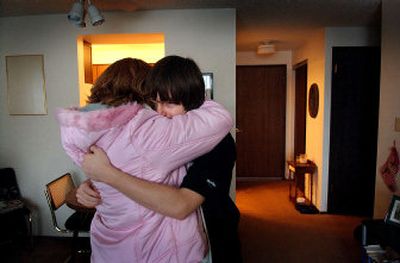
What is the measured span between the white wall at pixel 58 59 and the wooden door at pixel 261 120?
2.50m

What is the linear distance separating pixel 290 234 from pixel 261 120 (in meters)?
2.53

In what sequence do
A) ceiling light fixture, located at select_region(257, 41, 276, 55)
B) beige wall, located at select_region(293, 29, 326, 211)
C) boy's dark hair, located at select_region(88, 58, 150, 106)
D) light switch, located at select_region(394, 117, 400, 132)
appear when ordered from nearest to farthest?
boy's dark hair, located at select_region(88, 58, 150, 106) < light switch, located at select_region(394, 117, 400, 132) < beige wall, located at select_region(293, 29, 326, 211) < ceiling light fixture, located at select_region(257, 41, 276, 55)

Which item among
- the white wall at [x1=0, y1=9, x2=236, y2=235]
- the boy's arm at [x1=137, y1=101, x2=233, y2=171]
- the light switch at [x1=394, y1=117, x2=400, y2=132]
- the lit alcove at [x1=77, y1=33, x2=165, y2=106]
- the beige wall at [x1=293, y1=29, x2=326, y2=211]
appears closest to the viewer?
the boy's arm at [x1=137, y1=101, x2=233, y2=171]

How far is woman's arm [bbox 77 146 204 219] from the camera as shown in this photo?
2.45ft

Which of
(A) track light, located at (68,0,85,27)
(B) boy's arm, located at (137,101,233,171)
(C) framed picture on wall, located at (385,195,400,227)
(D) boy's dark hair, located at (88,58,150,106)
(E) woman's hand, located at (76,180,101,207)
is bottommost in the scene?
(C) framed picture on wall, located at (385,195,400,227)

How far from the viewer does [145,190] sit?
0.74 metres

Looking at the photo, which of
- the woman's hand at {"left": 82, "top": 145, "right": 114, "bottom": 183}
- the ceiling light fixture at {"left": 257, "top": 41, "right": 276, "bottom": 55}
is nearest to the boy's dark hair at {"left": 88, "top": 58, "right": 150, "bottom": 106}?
the woman's hand at {"left": 82, "top": 145, "right": 114, "bottom": 183}

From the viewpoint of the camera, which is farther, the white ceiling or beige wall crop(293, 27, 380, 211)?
beige wall crop(293, 27, 380, 211)

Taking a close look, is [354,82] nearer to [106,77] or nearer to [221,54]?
[221,54]

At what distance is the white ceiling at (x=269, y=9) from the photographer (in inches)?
108

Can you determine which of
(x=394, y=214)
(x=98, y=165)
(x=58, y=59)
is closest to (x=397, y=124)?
(x=394, y=214)

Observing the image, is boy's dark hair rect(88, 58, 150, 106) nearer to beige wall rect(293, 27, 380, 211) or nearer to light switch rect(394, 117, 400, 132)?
light switch rect(394, 117, 400, 132)

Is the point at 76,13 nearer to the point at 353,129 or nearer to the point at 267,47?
the point at 267,47

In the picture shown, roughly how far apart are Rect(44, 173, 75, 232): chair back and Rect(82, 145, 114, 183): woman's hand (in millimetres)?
1979
